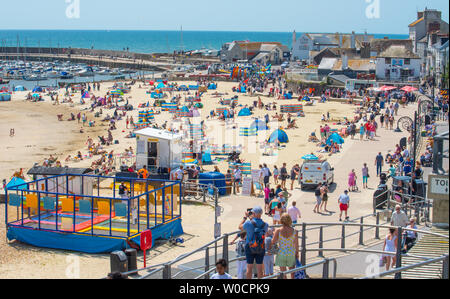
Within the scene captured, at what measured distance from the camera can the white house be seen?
52.9m

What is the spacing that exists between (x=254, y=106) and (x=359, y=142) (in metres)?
16.0

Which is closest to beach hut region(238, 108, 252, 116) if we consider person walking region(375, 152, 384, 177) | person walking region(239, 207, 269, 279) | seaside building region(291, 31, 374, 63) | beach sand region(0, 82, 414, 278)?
beach sand region(0, 82, 414, 278)

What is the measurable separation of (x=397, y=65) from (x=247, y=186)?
127ft

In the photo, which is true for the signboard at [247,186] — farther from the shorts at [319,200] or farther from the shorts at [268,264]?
the shorts at [268,264]

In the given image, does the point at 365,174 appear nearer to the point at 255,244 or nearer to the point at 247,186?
the point at 247,186

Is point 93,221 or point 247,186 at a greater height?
point 247,186

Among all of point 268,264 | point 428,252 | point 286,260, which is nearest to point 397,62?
point 428,252

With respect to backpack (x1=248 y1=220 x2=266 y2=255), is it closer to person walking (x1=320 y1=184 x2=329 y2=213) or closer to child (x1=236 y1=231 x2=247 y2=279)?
child (x1=236 y1=231 x2=247 y2=279)

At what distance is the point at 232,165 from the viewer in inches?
859

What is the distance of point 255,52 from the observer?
9388 cm

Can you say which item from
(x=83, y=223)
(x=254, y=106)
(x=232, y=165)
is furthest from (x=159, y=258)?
(x=254, y=106)

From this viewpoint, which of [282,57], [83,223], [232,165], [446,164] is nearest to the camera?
[446,164]

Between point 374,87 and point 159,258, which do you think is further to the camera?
point 374,87
